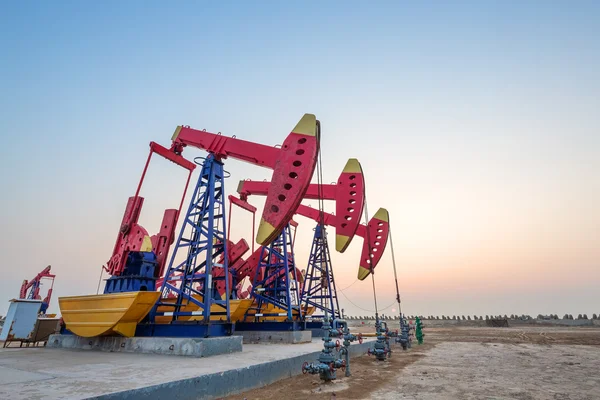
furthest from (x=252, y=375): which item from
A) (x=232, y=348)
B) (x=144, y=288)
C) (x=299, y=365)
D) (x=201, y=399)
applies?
(x=144, y=288)

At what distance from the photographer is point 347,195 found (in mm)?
11320

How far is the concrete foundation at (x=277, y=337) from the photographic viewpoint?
10.4 m

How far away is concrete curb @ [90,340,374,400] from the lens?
11.5 feet

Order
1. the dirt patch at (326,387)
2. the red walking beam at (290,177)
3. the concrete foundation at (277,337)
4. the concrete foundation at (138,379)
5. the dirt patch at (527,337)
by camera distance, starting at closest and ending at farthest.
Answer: the concrete foundation at (138,379) → the dirt patch at (326,387) → the red walking beam at (290,177) → the concrete foundation at (277,337) → the dirt patch at (527,337)

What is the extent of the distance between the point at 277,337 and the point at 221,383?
21.4ft

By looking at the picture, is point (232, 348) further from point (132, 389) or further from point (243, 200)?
point (243, 200)

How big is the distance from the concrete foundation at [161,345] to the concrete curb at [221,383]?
5.43ft

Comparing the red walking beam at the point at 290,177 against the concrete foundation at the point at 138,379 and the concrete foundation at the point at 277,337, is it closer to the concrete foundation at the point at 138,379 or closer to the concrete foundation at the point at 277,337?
the concrete foundation at the point at 138,379

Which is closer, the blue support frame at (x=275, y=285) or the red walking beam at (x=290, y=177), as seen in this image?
the red walking beam at (x=290, y=177)

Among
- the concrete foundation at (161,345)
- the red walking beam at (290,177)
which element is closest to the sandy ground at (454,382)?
the concrete foundation at (161,345)

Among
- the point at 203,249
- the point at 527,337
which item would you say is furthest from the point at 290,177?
the point at 527,337

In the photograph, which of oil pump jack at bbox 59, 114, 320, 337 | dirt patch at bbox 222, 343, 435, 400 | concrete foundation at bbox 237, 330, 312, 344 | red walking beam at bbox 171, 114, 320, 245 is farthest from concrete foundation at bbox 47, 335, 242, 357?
concrete foundation at bbox 237, 330, 312, 344

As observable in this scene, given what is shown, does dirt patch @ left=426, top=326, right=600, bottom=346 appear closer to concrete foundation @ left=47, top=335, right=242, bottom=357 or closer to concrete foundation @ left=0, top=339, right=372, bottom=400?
concrete foundation @ left=47, top=335, right=242, bottom=357

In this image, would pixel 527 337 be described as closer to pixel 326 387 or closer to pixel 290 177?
pixel 326 387
